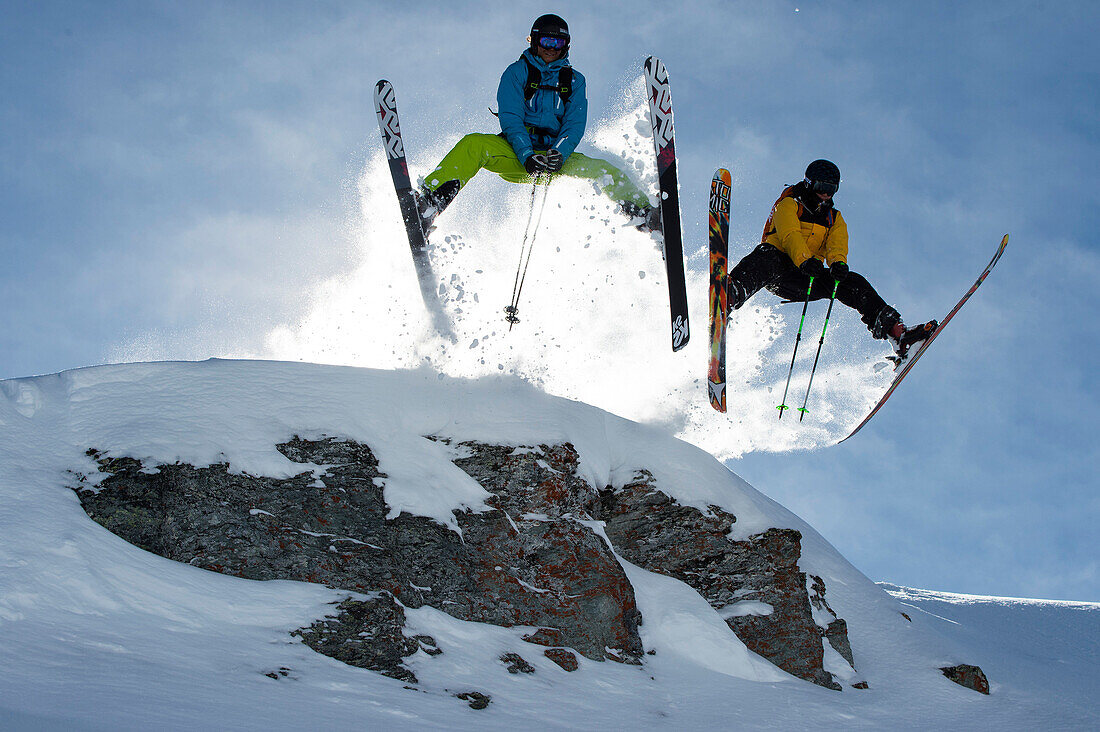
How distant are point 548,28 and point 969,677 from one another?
757 centimetres

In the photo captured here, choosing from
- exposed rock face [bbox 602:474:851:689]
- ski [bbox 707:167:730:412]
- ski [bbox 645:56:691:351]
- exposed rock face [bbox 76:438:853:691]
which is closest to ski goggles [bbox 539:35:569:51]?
ski [bbox 645:56:691:351]

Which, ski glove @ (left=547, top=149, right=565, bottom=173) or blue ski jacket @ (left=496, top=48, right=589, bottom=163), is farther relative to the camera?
blue ski jacket @ (left=496, top=48, right=589, bottom=163)

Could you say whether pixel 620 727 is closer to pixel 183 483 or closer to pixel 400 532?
Answer: pixel 400 532

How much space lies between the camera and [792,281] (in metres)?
7.85

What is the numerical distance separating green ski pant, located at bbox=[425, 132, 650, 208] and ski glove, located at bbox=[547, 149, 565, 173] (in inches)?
14.7

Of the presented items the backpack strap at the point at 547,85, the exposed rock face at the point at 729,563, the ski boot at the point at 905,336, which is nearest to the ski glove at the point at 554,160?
the backpack strap at the point at 547,85

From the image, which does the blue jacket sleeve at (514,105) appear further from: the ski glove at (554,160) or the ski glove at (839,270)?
the ski glove at (839,270)

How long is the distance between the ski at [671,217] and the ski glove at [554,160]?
1.23 m

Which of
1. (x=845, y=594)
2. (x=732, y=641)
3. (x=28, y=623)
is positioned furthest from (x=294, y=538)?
(x=845, y=594)

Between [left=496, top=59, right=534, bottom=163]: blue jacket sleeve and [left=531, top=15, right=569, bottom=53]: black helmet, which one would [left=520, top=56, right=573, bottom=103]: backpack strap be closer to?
[left=496, top=59, right=534, bottom=163]: blue jacket sleeve

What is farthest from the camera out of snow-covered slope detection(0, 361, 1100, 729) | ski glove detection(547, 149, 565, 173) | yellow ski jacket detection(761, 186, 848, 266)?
yellow ski jacket detection(761, 186, 848, 266)

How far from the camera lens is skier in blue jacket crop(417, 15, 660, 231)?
24.7ft

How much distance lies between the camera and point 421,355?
773 centimetres

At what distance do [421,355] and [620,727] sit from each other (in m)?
4.40
